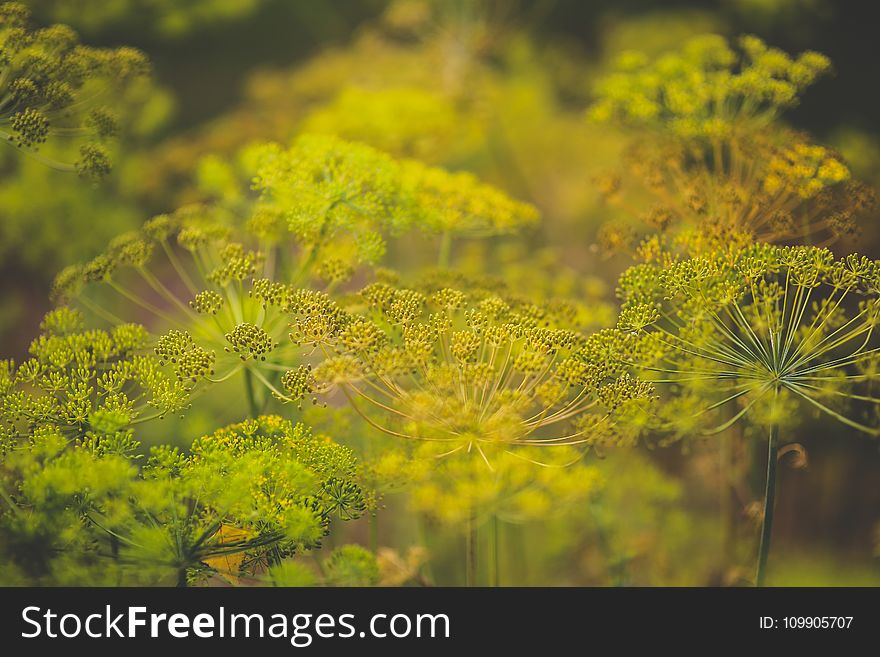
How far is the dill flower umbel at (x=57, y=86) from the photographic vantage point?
1374 millimetres

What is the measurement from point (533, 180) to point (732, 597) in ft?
6.64

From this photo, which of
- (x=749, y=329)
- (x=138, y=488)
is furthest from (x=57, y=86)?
(x=749, y=329)

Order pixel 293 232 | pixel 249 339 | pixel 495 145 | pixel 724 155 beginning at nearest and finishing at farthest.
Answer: pixel 249 339, pixel 293 232, pixel 724 155, pixel 495 145

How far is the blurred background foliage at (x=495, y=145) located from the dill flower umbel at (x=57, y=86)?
383 millimetres

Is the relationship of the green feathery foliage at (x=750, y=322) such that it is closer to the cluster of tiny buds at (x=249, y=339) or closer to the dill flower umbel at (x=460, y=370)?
the dill flower umbel at (x=460, y=370)

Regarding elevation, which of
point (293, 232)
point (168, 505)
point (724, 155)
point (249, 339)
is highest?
point (724, 155)

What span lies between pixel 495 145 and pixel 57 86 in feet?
6.17

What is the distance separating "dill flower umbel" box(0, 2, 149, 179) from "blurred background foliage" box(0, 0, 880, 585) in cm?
38

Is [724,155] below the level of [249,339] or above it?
above

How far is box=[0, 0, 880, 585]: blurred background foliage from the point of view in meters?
2.14

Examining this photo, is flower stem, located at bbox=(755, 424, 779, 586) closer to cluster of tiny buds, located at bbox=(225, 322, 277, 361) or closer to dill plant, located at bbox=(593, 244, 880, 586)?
dill plant, located at bbox=(593, 244, 880, 586)

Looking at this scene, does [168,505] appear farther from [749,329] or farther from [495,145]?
[495,145]

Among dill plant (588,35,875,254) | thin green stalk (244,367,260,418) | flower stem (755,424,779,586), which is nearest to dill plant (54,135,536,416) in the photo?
thin green stalk (244,367,260,418)

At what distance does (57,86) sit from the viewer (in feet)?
4.66
